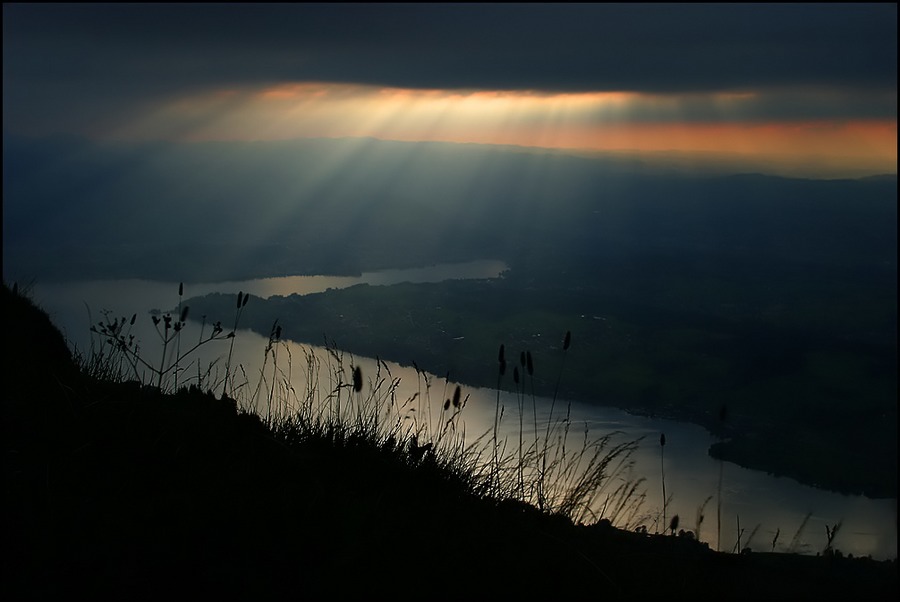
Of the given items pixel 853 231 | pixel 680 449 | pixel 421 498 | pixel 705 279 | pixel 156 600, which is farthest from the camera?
pixel 853 231

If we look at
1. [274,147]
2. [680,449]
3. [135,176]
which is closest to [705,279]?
[680,449]

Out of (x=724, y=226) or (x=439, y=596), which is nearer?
(x=439, y=596)

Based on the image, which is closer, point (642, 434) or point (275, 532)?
point (275, 532)

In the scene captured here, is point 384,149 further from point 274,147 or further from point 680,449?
point 680,449

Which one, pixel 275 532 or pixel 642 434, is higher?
pixel 642 434

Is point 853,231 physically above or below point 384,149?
below

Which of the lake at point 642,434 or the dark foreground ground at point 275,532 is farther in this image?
the lake at point 642,434

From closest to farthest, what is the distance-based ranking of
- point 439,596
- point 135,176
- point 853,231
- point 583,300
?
point 439,596
point 583,300
point 853,231
point 135,176

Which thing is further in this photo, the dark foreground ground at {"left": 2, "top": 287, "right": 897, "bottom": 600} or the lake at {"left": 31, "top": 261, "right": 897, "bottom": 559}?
the lake at {"left": 31, "top": 261, "right": 897, "bottom": 559}
